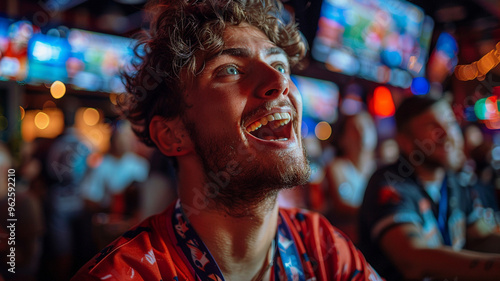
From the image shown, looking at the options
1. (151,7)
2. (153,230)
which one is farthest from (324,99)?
(153,230)

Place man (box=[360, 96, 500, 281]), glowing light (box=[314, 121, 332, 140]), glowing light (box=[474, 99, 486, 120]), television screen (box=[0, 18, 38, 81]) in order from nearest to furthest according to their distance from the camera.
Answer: man (box=[360, 96, 500, 281]) < television screen (box=[0, 18, 38, 81]) < glowing light (box=[474, 99, 486, 120]) < glowing light (box=[314, 121, 332, 140])

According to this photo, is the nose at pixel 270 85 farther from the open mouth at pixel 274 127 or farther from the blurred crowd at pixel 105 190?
the blurred crowd at pixel 105 190

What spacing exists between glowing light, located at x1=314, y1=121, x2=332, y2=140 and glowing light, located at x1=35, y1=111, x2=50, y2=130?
125 inches

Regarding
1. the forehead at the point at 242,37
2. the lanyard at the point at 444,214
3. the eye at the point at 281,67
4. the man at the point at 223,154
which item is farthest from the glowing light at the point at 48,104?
the lanyard at the point at 444,214

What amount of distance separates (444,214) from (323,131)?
9.46 feet

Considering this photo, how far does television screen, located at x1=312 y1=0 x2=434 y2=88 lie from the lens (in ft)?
8.27

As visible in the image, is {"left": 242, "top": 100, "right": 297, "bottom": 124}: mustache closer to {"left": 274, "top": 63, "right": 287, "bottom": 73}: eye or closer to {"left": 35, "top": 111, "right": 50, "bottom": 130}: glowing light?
{"left": 274, "top": 63, "right": 287, "bottom": 73}: eye

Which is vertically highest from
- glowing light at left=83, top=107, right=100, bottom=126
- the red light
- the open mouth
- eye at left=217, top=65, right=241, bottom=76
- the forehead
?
the forehead

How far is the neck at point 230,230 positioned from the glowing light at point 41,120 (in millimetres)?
1669

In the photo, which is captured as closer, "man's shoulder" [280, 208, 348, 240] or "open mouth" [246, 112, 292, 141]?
"open mouth" [246, 112, 292, 141]

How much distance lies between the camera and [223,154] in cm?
106

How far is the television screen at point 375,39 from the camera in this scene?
8.27 ft

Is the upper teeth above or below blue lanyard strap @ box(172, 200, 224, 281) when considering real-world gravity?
above

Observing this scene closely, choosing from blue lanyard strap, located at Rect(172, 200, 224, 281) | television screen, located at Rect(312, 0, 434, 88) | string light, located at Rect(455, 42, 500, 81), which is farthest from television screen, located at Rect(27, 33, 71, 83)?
string light, located at Rect(455, 42, 500, 81)
